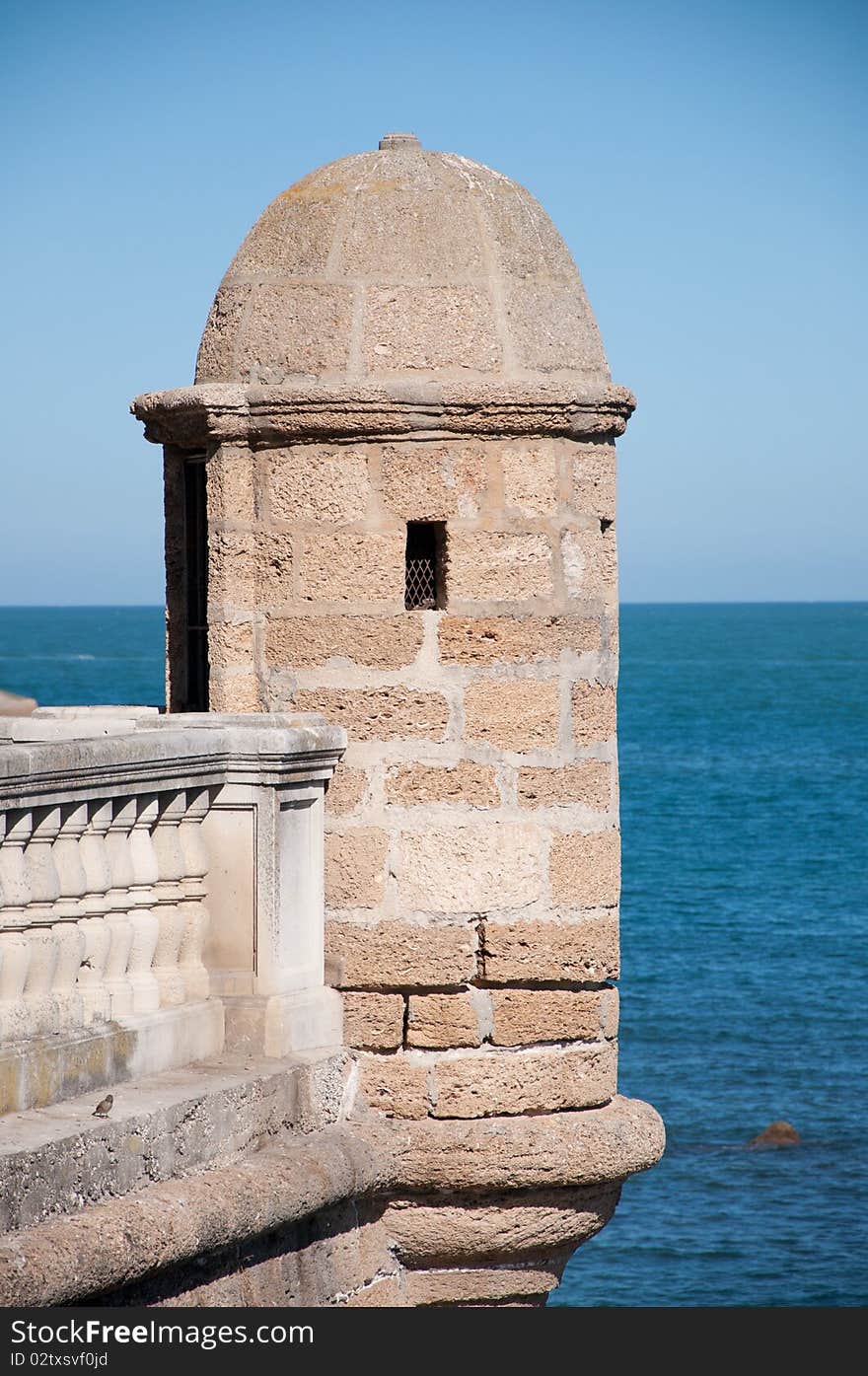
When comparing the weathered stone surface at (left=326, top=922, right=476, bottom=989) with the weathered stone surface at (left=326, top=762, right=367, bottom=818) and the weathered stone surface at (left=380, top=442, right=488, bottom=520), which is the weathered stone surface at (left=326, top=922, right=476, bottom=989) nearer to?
the weathered stone surface at (left=326, top=762, right=367, bottom=818)

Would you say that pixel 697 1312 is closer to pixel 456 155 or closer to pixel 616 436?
pixel 616 436

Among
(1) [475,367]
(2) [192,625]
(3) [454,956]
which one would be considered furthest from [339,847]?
(1) [475,367]

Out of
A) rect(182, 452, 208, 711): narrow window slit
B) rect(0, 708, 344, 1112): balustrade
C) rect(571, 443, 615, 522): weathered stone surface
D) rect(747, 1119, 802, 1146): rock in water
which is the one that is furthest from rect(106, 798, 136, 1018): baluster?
rect(747, 1119, 802, 1146): rock in water

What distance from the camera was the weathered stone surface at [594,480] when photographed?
6.29 metres

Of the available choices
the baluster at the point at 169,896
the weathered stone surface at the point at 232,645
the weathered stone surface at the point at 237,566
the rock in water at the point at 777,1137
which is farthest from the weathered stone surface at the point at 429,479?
the rock in water at the point at 777,1137

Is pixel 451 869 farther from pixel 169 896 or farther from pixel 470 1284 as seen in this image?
pixel 470 1284

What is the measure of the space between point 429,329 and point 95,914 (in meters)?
1.99

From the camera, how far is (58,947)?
5141 millimetres

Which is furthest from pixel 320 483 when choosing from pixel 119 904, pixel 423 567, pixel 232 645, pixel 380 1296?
pixel 380 1296

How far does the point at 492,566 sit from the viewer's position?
20.2ft

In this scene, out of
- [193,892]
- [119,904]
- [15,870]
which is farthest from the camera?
[193,892]

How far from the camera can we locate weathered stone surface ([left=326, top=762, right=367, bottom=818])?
6.14m

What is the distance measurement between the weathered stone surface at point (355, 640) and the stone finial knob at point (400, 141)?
151cm

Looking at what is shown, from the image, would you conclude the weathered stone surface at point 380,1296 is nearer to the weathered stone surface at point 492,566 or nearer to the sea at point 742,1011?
the weathered stone surface at point 492,566
